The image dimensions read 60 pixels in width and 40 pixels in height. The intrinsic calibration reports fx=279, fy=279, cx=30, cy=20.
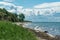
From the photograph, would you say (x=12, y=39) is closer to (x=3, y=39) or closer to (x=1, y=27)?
(x=3, y=39)

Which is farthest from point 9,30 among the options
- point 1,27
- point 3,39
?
point 3,39

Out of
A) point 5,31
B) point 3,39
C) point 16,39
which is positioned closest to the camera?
point 3,39

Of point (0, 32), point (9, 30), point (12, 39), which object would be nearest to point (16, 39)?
point (12, 39)

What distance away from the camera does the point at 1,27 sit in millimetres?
22625

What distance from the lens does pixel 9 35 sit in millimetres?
20844

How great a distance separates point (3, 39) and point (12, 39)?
3.38ft

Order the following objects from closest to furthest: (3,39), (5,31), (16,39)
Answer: (3,39) → (16,39) → (5,31)

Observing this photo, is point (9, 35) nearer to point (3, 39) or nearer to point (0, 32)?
point (0, 32)

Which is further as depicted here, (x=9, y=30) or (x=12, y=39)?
(x=9, y=30)

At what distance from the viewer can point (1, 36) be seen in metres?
19.7

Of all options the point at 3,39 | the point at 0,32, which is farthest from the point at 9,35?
the point at 3,39

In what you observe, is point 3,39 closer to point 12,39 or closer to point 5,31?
point 12,39

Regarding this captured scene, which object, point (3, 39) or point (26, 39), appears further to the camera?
point (26, 39)

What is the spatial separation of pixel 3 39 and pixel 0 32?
8.07 feet
